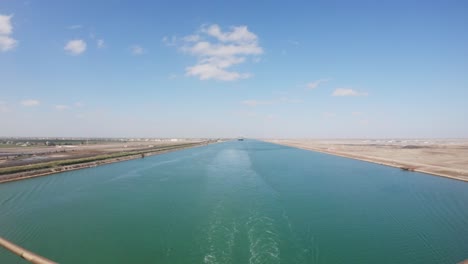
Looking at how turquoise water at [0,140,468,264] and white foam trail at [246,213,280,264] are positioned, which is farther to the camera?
turquoise water at [0,140,468,264]

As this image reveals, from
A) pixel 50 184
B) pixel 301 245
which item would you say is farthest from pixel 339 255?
pixel 50 184

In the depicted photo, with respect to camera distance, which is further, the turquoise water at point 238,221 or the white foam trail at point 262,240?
the turquoise water at point 238,221

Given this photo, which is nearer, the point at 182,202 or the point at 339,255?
the point at 339,255

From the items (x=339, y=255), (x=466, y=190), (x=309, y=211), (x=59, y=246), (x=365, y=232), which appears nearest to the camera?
(x=339, y=255)

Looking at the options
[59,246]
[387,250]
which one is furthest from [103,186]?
[387,250]

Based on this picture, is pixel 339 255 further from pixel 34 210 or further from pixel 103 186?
pixel 103 186

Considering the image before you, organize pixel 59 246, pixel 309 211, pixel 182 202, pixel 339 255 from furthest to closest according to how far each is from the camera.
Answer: pixel 182 202, pixel 309 211, pixel 59 246, pixel 339 255

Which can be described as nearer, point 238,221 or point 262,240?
point 262,240
